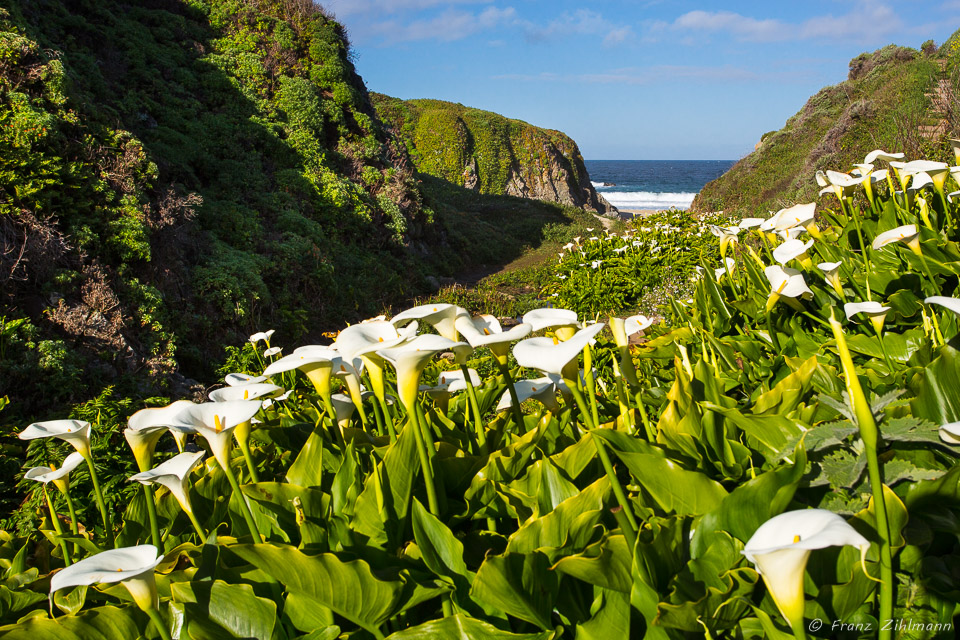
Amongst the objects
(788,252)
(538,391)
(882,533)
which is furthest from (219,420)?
(788,252)

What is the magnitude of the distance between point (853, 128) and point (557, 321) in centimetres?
1502

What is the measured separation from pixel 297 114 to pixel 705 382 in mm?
11459

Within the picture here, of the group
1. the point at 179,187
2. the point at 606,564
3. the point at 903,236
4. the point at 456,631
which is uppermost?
the point at 179,187

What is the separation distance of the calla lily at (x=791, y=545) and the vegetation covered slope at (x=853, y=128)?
6088mm

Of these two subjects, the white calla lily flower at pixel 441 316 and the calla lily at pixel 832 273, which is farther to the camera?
the calla lily at pixel 832 273

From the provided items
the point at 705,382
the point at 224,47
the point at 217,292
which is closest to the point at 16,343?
the point at 217,292

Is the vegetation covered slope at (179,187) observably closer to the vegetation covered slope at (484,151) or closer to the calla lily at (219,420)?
the calla lily at (219,420)

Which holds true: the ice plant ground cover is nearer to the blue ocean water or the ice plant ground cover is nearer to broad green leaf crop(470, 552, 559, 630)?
broad green leaf crop(470, 552, 559, 630)

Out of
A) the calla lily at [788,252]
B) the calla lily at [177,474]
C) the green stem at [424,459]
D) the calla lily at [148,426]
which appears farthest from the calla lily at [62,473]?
the calla lily at [788,252]

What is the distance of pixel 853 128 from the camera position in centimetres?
1302

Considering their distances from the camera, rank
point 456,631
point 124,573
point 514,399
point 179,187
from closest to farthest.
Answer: point 124,573 → point 456,631 → point 514,399 → point 179,187

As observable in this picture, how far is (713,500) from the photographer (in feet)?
3.69

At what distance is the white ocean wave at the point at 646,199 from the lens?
56625 mm

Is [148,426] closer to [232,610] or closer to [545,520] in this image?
[232,610]
